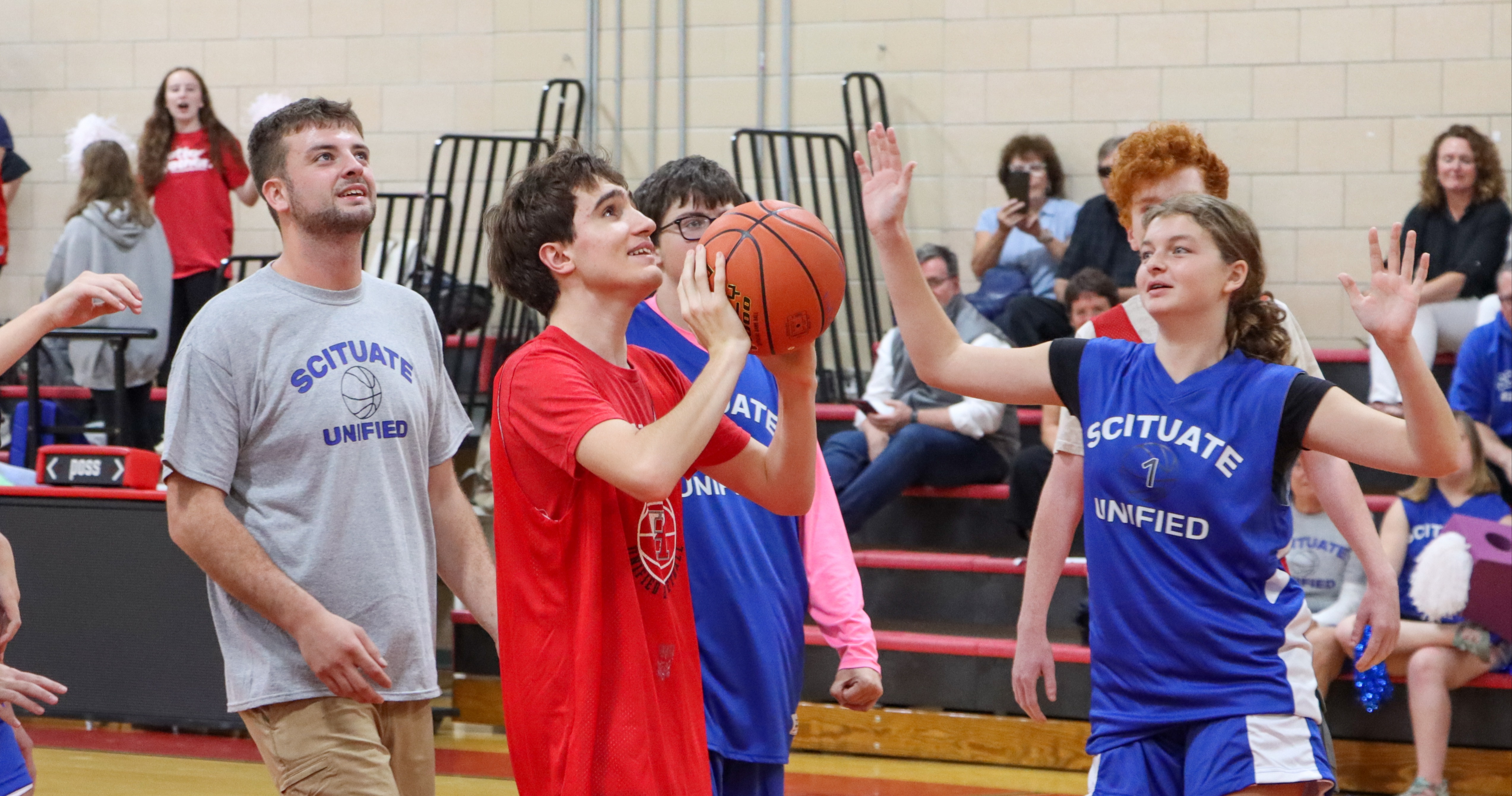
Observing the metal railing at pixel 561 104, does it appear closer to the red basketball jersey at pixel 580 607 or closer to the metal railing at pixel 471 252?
the metal railing at pixel 471 252

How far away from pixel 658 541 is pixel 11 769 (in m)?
1.25

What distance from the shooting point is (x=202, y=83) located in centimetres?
748

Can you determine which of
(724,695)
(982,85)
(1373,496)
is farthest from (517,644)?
(982,85)

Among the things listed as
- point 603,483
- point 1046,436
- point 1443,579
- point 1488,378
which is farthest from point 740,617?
point 1488,378

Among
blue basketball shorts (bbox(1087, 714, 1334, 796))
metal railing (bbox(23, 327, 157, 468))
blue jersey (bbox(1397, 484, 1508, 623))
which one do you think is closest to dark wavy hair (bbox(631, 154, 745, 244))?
blue basketball shorts (bbox(1087, 714, 1334, 796))

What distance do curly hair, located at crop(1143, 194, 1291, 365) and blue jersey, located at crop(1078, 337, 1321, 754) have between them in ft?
0.15

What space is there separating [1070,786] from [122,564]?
315 cm

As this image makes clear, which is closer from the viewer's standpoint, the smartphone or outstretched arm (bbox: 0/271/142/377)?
outstretched arm (bbox: 0/271/142/377)

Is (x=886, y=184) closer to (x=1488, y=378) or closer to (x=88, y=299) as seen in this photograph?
(x=88, y=299)

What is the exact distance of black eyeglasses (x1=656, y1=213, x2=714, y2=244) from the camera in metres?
2.66

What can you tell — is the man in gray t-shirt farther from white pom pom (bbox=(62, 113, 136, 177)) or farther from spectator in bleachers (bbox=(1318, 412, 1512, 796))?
white pom pom (bbox=(62, 113, 136, 177))

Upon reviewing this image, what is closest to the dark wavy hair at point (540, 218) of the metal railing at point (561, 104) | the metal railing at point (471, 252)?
the metal railing at point (471, 252)

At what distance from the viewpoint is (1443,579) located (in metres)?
4.62

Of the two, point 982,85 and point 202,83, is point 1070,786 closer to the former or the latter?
point 982,85
